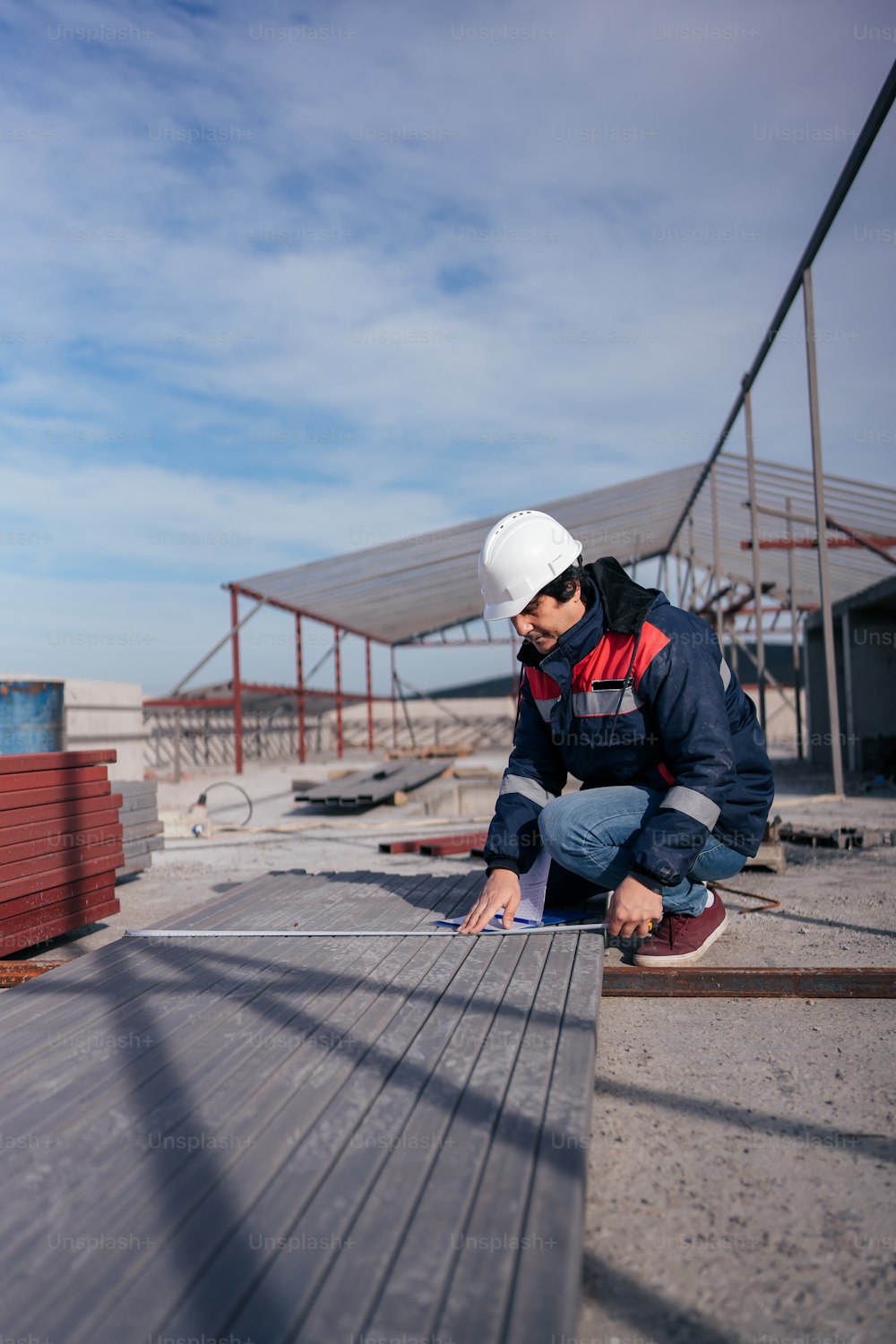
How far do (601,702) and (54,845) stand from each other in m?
2.67

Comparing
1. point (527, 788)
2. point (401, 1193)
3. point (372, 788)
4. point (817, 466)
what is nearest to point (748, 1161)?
point (401, 1193)

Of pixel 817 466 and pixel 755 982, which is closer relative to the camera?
pixel 755 982

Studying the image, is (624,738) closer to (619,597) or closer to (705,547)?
(619,597)

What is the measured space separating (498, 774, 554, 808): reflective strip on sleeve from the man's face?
0.59 m

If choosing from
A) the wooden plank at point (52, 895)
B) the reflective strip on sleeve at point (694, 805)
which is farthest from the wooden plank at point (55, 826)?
the reflective strip on sleeve at point (694, 805)

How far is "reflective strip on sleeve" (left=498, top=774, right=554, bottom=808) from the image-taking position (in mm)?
3482

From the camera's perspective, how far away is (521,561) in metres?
3.11

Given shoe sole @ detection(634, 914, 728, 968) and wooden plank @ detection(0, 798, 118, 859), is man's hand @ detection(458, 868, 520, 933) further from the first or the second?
wooden plank @ detection(0, 798, 118, 859)

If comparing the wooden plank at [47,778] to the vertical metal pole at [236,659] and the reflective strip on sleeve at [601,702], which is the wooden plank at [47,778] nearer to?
the reflective strip on sleeve at [601,702]

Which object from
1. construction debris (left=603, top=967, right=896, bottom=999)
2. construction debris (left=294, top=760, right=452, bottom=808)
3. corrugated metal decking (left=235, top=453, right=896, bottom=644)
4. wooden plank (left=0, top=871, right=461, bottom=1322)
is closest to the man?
construction debris (left=603, top=967, right=896, bottom=999)

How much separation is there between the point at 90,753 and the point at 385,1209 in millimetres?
3744

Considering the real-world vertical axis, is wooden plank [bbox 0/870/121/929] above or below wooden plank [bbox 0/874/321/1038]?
below

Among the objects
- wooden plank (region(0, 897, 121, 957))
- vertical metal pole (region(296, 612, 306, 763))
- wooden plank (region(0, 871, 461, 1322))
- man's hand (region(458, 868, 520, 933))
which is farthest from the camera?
vertical metal pole (region(296, 612, 306, 763))

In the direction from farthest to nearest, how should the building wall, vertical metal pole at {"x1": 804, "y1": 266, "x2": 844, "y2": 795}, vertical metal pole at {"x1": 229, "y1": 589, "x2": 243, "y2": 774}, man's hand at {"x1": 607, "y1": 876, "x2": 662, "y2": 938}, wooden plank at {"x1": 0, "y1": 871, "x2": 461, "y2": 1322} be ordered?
1. vertical metal pole at {"x1": 229, "y1": 589, "x2": 243, "y2": 774}
2. the building wall
3. vertical metal pole at {"x1": 804, "y1": 266, "x2": 844, "y2": 795}
4. man's hand at {"x1": 607, "y1": 876, "x2": 662, "y2": 938}
5. wooden plank at {"x1": 0, "y1": 871, "x2": 461, "y2": 1322}
